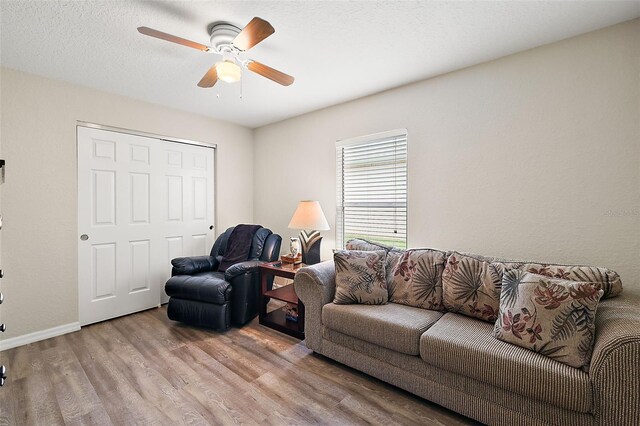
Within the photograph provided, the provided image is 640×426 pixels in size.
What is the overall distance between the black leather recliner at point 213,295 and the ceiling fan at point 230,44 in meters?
1.75

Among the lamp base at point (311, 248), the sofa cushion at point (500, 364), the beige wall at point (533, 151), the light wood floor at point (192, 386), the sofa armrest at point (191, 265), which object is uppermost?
the beige wall at point (533, 151)

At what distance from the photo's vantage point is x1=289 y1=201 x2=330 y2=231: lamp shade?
2935 millimetres

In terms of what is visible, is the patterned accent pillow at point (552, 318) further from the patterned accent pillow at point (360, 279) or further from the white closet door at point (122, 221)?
the white closet door at point (122, 221)

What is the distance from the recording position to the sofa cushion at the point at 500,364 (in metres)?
1.32

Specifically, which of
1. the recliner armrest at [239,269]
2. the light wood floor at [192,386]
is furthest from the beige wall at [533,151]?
the recliner armrest at [239,269]

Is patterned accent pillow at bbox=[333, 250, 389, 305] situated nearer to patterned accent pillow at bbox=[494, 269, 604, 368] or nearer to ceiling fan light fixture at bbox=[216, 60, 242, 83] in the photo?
patterned accent pillow at bbox=[494, 269, 604, 368]

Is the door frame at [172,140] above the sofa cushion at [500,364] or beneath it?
above

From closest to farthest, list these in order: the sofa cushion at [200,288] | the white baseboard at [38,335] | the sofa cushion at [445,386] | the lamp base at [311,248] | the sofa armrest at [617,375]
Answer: the sofa armrest at [617,375] < the sofa cushion at [445,386] < the white baseboard at [38,335] < the sofa cushion at [200,288] < the lamp base at [311,248]

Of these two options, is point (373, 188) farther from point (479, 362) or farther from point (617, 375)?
point (617, 375)

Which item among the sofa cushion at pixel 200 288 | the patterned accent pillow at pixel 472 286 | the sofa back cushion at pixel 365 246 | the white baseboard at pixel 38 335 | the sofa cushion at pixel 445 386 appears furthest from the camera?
the sofa cushion at pixel 200 288

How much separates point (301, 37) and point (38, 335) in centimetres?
344

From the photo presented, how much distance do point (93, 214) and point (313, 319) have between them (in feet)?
8.25

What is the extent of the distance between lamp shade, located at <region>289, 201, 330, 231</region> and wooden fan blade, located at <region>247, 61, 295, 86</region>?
4.20 ft

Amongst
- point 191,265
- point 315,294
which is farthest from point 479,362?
point 191,265
